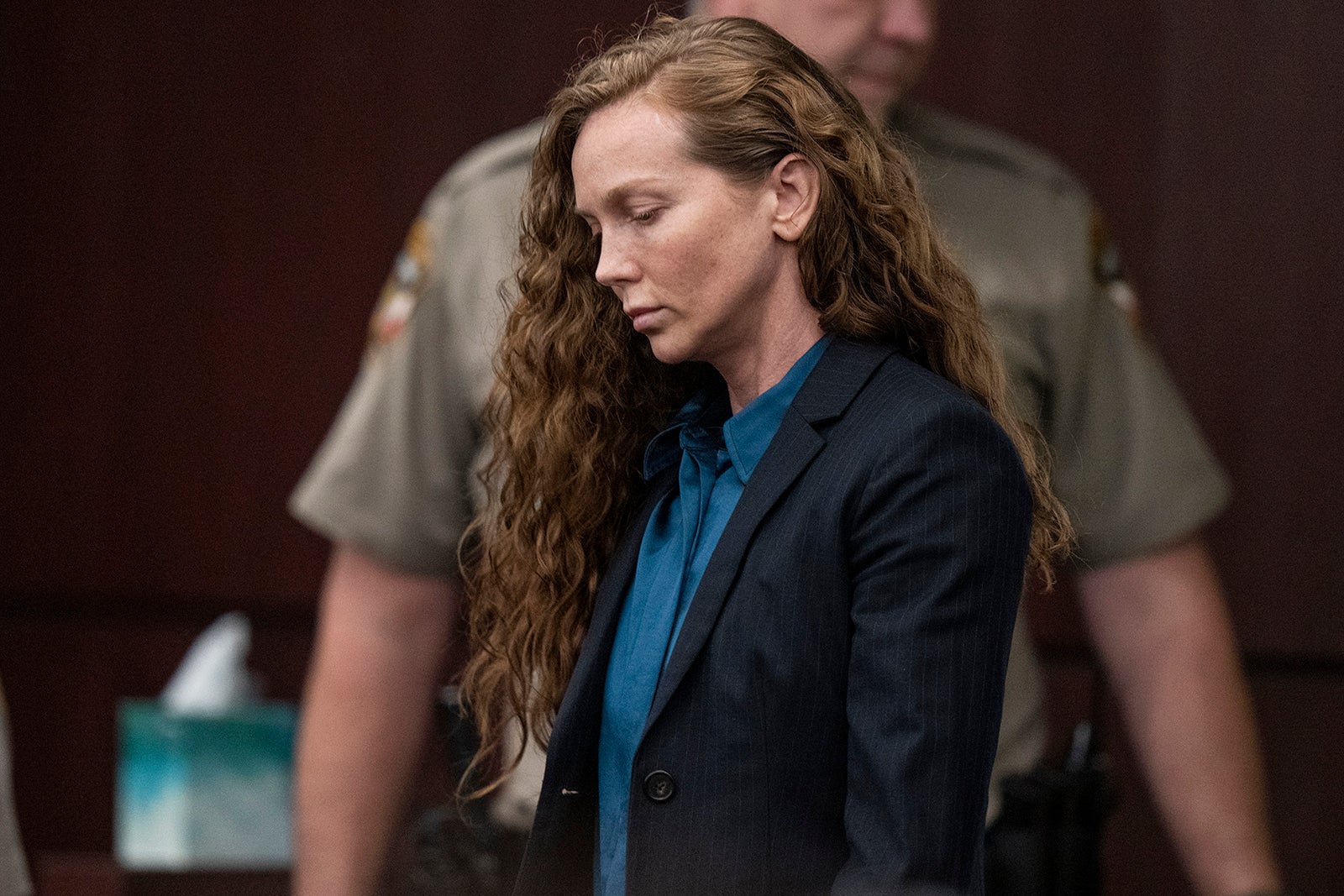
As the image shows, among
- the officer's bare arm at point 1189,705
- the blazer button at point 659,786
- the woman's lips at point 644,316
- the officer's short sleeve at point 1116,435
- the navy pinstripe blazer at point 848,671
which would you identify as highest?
the woman's lips at point 644,316

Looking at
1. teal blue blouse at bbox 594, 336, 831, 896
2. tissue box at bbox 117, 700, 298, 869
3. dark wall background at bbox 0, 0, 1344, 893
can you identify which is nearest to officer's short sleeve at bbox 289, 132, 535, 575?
tissue box at bbox 117, 700, 298, 869

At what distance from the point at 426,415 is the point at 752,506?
970mm

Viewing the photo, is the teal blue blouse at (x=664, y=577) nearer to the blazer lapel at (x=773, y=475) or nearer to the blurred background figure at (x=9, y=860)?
the blazer lapel at (x=773, y=475)

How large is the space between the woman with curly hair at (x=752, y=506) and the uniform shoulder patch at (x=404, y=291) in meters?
0.81

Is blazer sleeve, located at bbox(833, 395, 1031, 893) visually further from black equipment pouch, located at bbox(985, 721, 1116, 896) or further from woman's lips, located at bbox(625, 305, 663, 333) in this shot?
black equipment pouch, located at bbox(985, 721, 1116, 896)

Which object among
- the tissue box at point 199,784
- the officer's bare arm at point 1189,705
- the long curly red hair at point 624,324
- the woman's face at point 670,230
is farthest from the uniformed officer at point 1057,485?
the woman's face at point 670,230

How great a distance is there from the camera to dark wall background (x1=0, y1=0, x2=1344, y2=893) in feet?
7.54

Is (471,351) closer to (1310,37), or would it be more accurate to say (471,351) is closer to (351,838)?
(351,838)

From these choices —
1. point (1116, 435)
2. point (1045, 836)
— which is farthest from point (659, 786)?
point (1116, 435)

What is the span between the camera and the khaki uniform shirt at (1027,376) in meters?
1.76

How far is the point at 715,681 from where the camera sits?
896 millimetres

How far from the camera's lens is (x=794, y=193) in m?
0.95

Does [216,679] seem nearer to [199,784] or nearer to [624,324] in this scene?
[199,784]

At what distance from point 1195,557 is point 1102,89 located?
0.79 metres
